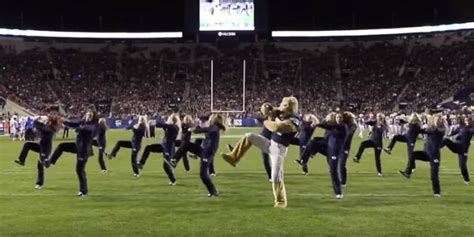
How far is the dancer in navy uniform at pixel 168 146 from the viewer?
15.6 metres

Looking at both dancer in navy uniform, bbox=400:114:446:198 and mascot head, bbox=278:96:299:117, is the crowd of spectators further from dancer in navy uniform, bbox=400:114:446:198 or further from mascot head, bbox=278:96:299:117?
mascot head, bbox=278:96:299:117

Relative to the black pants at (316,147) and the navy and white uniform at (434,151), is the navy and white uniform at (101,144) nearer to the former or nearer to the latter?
the black pants at (316,147)

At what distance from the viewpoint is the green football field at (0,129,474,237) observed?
9.67 meters

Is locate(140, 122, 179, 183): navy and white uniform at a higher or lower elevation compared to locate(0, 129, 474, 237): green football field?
higher

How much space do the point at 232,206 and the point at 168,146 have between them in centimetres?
531

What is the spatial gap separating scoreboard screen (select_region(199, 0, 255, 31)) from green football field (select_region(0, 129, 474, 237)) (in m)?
34.1

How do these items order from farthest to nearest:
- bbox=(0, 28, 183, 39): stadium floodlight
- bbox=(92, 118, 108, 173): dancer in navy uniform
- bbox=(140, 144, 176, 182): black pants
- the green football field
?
bbox=(0, 28, 183, 39): stadium floodlight, bbox=(92, 118, 108, 173): dancer in navy uniform, bbox=(140, 144, 176, 182): black pants, the green football field

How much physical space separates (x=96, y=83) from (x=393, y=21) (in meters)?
31.7

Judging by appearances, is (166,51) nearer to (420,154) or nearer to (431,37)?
(431,37)

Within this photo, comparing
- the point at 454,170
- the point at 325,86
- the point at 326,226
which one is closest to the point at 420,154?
the point at 326,226

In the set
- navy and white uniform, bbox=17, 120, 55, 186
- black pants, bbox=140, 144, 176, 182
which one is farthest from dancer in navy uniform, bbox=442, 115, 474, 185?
navy and white uniform, bbox=17, 120, 55, 186

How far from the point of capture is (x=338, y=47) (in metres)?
67.3

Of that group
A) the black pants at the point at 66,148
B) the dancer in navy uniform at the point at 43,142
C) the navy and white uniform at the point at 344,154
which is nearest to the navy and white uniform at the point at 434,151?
the navy and white uniform at the point at 344,154

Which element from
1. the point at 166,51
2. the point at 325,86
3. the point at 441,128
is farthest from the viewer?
the point at 166,51
